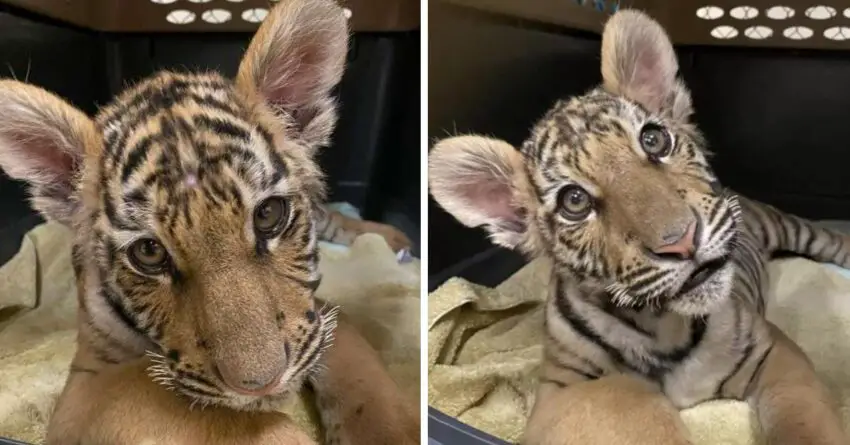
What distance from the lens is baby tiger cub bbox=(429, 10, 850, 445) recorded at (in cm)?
102

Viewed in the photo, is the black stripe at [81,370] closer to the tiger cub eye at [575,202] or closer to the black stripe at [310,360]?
the black stripe at [310,360]

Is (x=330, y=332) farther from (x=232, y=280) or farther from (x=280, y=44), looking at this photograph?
(x=280, y=44)

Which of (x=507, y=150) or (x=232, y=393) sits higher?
(x=507, y=150)

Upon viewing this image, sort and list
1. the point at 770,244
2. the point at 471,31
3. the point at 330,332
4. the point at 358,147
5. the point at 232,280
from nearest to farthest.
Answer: the point at 232,280
the point at 330,332
the point at 358,147
the point at 471,31
the point at 770,244

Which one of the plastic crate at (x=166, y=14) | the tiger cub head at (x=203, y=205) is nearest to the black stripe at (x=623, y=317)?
the tiger cub head at (x=203, y=205)

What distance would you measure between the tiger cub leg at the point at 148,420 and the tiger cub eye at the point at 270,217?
0.71 ft

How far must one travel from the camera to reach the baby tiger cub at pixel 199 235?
0.95 m

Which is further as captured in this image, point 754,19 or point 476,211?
point 754,19

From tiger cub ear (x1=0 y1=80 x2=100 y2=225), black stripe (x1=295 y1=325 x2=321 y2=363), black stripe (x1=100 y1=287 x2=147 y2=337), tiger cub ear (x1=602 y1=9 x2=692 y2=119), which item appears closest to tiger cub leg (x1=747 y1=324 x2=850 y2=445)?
tiger cub ear (x1=602 y1=9 x2=692 y2=119)

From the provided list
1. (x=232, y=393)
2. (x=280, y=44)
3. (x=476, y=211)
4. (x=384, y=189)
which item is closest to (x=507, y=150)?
(x=476, y=211)

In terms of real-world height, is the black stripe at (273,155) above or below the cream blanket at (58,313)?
above

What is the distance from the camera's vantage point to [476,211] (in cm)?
116

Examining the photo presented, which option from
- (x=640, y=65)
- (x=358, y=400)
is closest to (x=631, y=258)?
(x=640, y=65)

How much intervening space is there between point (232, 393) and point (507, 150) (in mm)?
483
